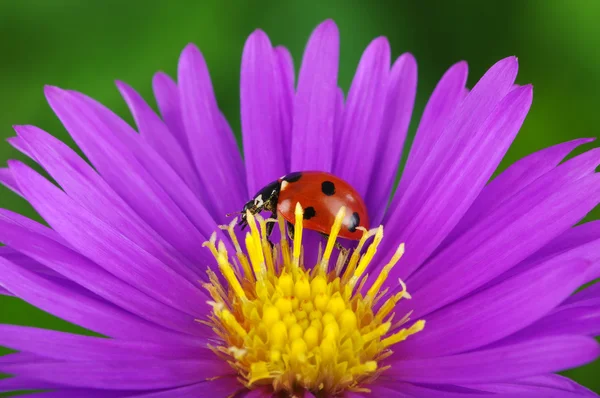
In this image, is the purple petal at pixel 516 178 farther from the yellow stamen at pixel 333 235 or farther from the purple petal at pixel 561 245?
the yellow stamen at pixel 333 235

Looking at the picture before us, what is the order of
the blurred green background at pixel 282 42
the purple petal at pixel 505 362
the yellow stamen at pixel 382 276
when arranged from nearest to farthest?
the purple petal at pixel 505 362
the yellow stamen at pixel 382 276
the blurred green background at pixel 282 42

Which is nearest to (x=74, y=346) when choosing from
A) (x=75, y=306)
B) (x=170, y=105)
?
(x=75, y=306)

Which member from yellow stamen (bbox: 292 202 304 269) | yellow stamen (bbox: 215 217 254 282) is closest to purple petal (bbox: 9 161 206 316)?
yellow stamen (bbox: 215 217 254 282)

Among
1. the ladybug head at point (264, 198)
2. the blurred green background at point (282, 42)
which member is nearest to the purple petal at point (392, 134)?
the ladybug head at point (264, 198)

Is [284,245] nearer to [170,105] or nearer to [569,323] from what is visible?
[170,105]

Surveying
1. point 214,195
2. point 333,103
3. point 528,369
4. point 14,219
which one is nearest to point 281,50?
point 333,103

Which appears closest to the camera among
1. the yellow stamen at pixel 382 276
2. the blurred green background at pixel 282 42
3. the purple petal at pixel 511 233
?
the purple petal at pixel 511 233

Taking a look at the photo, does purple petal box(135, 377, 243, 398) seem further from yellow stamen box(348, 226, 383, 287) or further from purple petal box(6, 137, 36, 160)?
purple petal box(6, 137, 36, 160)
